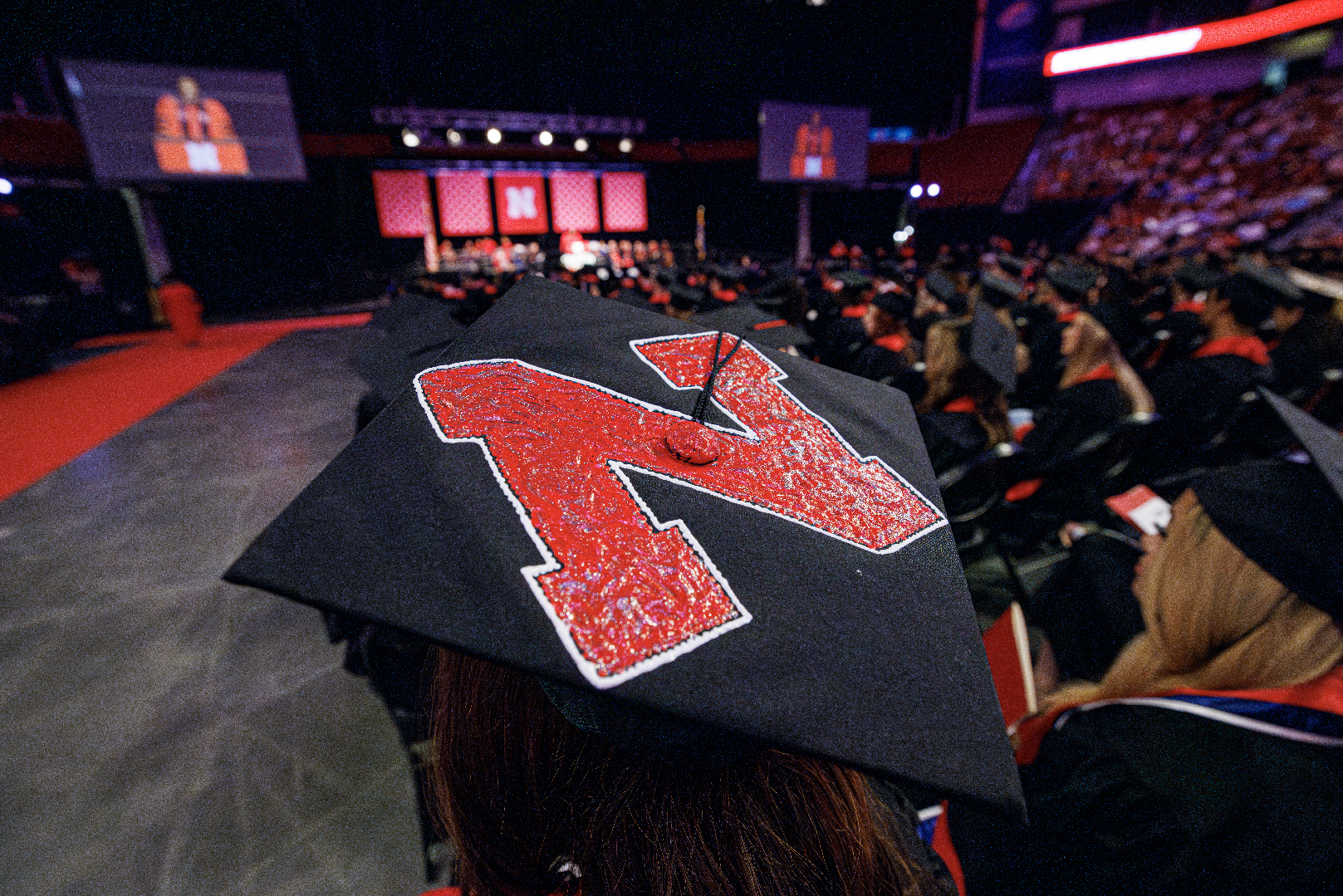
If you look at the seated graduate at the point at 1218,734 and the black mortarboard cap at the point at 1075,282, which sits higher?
the black mortarboard cap at the point at 1075,282

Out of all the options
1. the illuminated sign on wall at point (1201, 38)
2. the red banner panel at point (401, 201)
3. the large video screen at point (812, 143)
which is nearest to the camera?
the illuminated sign on wall at point (1201, 38)

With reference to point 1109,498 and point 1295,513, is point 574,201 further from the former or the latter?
point 1295,513

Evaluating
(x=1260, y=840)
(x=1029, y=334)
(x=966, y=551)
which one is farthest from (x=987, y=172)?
(x=1260, y=840)

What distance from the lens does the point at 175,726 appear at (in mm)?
2021

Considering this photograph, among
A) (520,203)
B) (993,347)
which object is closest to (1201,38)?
(520,203)

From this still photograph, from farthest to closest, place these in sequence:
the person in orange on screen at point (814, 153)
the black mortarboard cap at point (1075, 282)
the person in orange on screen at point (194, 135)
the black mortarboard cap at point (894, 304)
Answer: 1. the person in orange on screen at point (814, 153)
2. the person in orange on screen at point (194, 135)
3. the black mortarboard cap at point (1075, 282)
4. the black mortarboard cap at point (894, 304)

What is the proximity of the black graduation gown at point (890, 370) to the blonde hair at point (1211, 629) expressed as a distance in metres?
1.89

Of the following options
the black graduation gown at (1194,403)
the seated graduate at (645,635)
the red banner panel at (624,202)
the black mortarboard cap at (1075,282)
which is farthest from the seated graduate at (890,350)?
the red banner panel at (624,202)

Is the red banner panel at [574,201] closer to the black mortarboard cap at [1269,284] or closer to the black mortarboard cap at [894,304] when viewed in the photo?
the black mortarboard cap at [894,304]

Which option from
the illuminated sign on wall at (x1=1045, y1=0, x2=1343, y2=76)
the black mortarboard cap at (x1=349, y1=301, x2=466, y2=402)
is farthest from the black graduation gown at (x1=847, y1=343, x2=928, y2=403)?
the illuminated sign on wall at (x1=1045, y1=0, x2=1343, y2=76)

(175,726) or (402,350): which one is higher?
(402,350)

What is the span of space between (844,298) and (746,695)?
555 centimetres

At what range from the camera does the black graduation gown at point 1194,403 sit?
3.06 metres

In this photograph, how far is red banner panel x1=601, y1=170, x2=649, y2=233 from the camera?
54.9ft
